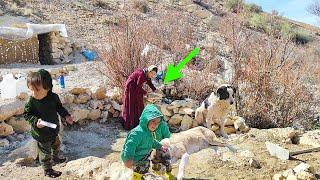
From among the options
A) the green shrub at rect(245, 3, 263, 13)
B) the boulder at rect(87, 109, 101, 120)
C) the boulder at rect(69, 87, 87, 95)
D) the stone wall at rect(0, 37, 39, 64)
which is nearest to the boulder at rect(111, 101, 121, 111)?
the boulder at rect(87, 109, 101, 120)

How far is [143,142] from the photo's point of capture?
4.23 meters

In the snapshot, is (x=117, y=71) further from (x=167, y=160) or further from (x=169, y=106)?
(x=167, y=160)

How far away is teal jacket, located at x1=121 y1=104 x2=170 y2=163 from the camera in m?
4.04

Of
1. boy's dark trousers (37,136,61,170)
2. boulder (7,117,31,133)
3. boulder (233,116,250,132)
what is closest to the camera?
boy's dark trousers (37,136,61,170)

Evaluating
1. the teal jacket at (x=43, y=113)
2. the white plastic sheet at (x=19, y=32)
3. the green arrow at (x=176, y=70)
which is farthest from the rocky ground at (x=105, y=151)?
the white plastic sheet at (x=19, y=32)

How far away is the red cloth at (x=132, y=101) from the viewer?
7323 millimetres

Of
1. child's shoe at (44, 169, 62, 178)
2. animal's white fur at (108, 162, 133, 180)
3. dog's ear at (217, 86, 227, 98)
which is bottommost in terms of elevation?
child's shoe at (44, 169, 62, 178)

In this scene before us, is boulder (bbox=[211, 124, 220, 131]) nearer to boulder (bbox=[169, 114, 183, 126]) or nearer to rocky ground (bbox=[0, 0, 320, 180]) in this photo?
rocky ground (bbox=[0, 0, 320, 180])

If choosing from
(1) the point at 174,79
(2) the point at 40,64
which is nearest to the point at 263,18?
Answer: (2) the point at 40,64

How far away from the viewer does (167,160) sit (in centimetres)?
455

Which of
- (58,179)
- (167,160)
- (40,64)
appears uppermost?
(167,160)

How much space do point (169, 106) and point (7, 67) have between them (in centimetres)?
716

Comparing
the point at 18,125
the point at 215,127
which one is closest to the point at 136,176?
the point at 18,125

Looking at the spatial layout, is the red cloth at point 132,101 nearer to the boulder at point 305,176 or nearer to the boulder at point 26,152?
the boulder at point 26,152
